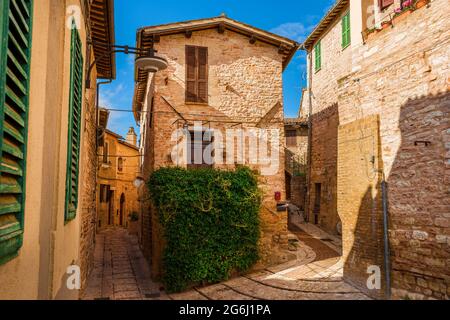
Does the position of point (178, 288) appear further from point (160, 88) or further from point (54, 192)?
point (54, 192)

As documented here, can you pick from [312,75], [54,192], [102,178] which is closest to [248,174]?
[54,192]

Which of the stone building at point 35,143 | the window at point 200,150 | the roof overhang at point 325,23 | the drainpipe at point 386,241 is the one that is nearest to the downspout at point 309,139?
the roof overhang at point 325,23

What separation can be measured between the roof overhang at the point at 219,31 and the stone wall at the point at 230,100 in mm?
195

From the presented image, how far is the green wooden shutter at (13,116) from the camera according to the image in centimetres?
160

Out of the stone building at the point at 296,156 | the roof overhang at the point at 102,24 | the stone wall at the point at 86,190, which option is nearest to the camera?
the stone wall at the point at 86,190

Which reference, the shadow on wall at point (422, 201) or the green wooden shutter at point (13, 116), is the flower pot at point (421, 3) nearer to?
the shadow on wall at point (422, 201)

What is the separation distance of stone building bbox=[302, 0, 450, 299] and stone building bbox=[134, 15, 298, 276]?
3010mm

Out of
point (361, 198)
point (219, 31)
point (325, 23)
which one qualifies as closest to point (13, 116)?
point (361, 198)

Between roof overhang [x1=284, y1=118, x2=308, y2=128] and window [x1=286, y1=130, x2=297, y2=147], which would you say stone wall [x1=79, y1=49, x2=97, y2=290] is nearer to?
roof overhang [x1=284, y1=118, x2=308, y2=128]

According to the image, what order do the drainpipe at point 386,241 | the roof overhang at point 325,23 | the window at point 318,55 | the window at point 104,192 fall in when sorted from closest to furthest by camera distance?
the drainpipe at point 386,241, the roof overhang at point 325,23, the window at point 318,55, the window at point 104,192

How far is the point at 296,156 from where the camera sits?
21.5m

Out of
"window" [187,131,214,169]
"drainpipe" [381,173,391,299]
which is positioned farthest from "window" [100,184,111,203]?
"drainpipe" [381,173,391,299]

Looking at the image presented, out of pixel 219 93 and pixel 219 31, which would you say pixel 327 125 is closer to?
pixel 219 93

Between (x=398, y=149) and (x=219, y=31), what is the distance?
7.65 m
